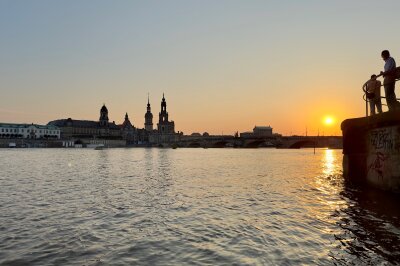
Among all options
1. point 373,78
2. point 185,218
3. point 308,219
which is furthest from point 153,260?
point 373,78

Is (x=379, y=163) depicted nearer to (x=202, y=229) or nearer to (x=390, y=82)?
(x=390, y=82)

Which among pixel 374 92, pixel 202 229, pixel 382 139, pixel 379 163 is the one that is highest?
pixel 374 92

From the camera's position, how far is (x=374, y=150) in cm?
1716

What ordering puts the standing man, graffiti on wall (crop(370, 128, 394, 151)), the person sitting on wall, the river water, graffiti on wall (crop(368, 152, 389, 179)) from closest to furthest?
1. the river water
2. graffiti on wall (crop(370, 128, 394, 151))
3. graffiti on wall (crop(368, 152, 389, 179))
4. the standing man
5. the person sitting on wall

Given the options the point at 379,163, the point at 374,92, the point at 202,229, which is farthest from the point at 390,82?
the point at 202,229

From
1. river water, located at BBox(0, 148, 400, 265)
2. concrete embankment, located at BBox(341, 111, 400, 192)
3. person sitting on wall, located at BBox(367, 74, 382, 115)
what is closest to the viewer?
river water, located at BBox(0, 148, 400, 265)

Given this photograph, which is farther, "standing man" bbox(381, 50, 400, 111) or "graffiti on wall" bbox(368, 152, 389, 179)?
"standing man" bbox(381, 50, 400, 111)

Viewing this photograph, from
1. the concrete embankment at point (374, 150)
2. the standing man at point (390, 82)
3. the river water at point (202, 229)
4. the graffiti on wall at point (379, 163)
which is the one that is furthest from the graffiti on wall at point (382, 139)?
the river water at point (202, 229)

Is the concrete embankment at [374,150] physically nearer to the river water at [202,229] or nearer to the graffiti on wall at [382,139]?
the graffiti on wall at [382,139]

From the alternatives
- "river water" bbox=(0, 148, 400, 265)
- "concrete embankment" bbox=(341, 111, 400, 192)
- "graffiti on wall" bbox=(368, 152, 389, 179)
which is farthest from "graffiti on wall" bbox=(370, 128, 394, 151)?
"river water" bbox=(0, 148, 400, 265)

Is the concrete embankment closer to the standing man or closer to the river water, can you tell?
the river water

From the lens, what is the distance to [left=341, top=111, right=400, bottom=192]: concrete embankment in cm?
1491

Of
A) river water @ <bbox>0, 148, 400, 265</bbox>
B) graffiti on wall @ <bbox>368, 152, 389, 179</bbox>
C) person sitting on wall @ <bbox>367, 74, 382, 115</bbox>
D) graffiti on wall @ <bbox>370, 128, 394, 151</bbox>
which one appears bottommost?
river water @ <bbox>0, 148, 400, 265</bbox>

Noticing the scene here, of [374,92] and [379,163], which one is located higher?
[374,92]
